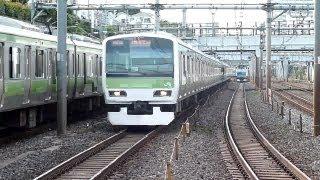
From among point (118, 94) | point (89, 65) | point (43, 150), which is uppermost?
point (89, 65)

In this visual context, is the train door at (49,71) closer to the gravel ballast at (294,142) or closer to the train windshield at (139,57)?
the train windshield at (139,57)

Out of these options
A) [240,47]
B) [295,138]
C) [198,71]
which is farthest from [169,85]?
[240,47]

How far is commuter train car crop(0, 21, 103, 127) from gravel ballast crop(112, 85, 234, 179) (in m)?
3.54

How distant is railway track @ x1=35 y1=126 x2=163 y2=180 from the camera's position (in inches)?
408

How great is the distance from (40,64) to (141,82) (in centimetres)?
296

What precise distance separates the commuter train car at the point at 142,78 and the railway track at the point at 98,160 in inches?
30.5

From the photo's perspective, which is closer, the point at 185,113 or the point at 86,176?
the point at 86,176

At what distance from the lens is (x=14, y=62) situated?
49.8 ft

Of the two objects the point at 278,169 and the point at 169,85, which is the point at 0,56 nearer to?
the point at 169,85

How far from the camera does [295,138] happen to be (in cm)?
1666

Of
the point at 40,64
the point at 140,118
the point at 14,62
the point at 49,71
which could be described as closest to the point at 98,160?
the point at 14,62

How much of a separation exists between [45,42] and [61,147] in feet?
16.2

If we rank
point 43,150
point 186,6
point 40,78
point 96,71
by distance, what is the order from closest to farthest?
point 43,150, point 40,78, point 96,71, point 186,6

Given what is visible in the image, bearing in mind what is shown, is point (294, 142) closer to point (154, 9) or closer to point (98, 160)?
point (98, 160)
